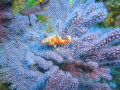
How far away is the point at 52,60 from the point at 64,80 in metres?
0.47

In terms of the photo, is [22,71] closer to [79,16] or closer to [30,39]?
[30,39]

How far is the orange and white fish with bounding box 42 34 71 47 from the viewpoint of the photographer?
1868mm

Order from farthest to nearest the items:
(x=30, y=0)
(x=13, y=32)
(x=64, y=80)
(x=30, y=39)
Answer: (x=30, y=0) → (x=13, y=32) → (x=30, y=39) → (x=64, y=80)

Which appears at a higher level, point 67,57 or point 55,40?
point 55,40

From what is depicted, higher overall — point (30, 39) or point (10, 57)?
point (30, 39)

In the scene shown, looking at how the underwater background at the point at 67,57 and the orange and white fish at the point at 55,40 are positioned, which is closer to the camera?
the underwater background at the point at 67,57

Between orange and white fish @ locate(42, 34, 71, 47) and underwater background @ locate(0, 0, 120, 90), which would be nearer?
underwater background @ locate(0, 0, 120, 90)

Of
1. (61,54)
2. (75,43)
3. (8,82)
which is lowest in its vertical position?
(8,82)

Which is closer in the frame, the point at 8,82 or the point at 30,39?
the point at 8,82

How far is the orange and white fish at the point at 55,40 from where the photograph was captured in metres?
1.87

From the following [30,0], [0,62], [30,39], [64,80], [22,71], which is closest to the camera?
[64,80]

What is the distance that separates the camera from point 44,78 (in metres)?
1.64

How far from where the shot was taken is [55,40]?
1.89 m

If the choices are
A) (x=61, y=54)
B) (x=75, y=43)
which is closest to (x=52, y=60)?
(x=61, y=54)
